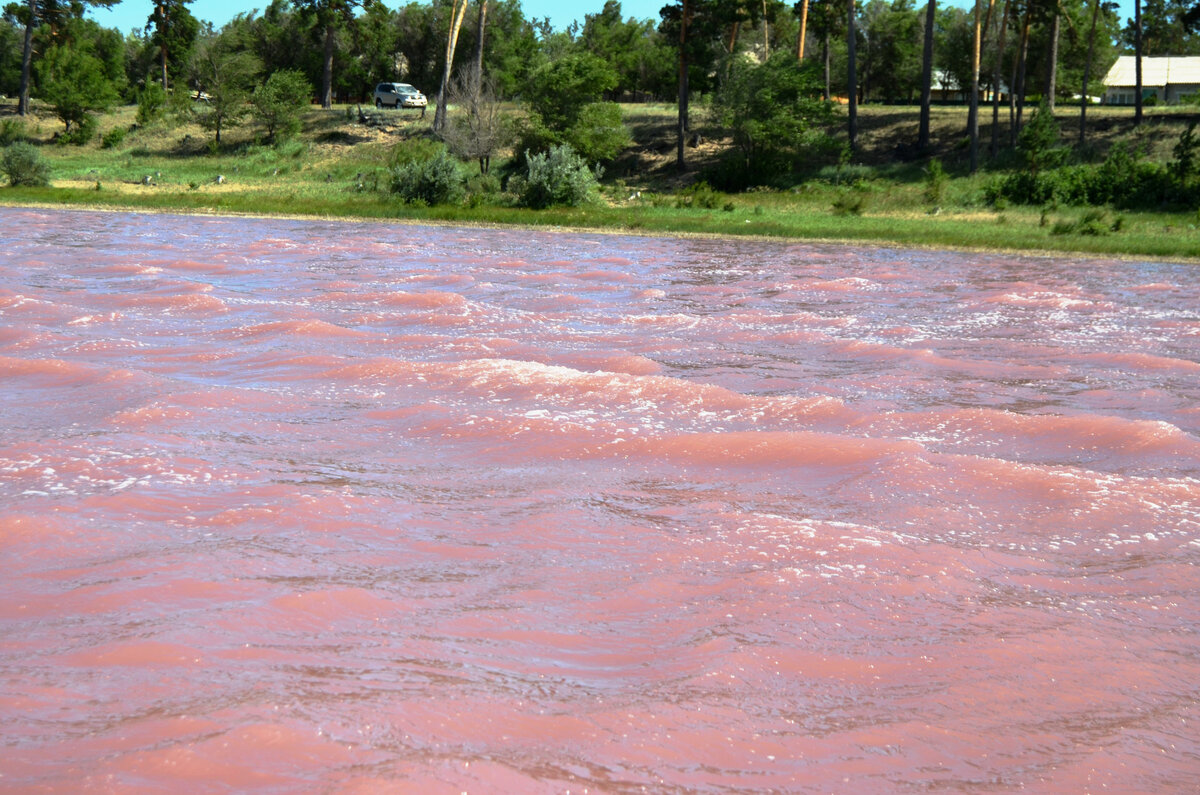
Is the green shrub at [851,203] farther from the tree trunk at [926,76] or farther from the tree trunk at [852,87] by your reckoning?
the tree trunk at [852,87]

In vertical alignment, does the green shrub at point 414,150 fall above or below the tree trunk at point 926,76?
below

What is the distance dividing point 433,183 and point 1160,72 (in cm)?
5554

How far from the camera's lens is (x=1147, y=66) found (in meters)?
72.6

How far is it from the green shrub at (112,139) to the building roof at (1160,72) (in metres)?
59.9

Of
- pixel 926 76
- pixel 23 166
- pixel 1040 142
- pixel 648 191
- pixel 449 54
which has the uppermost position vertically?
pixel 449 54

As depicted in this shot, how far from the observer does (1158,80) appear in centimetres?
7075

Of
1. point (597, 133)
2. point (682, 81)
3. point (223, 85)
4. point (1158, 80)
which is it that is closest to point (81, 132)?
point (223, 85)

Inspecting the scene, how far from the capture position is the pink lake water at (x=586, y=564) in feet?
12.4

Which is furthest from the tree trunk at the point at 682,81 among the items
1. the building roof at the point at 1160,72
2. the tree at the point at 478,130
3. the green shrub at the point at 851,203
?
the building roof at the point at 1160,72

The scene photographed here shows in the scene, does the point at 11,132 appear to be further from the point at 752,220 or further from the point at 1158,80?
the point at 1158,80

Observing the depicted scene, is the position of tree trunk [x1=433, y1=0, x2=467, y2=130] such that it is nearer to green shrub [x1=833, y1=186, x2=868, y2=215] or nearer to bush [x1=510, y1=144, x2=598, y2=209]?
bush [x1=510, y1=144, x2=598, y2=209]

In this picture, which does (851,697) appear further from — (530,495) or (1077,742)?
(530,495)

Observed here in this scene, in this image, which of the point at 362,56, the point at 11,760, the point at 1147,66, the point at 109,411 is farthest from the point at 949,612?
the point at 1147,66

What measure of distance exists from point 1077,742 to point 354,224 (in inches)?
1170
